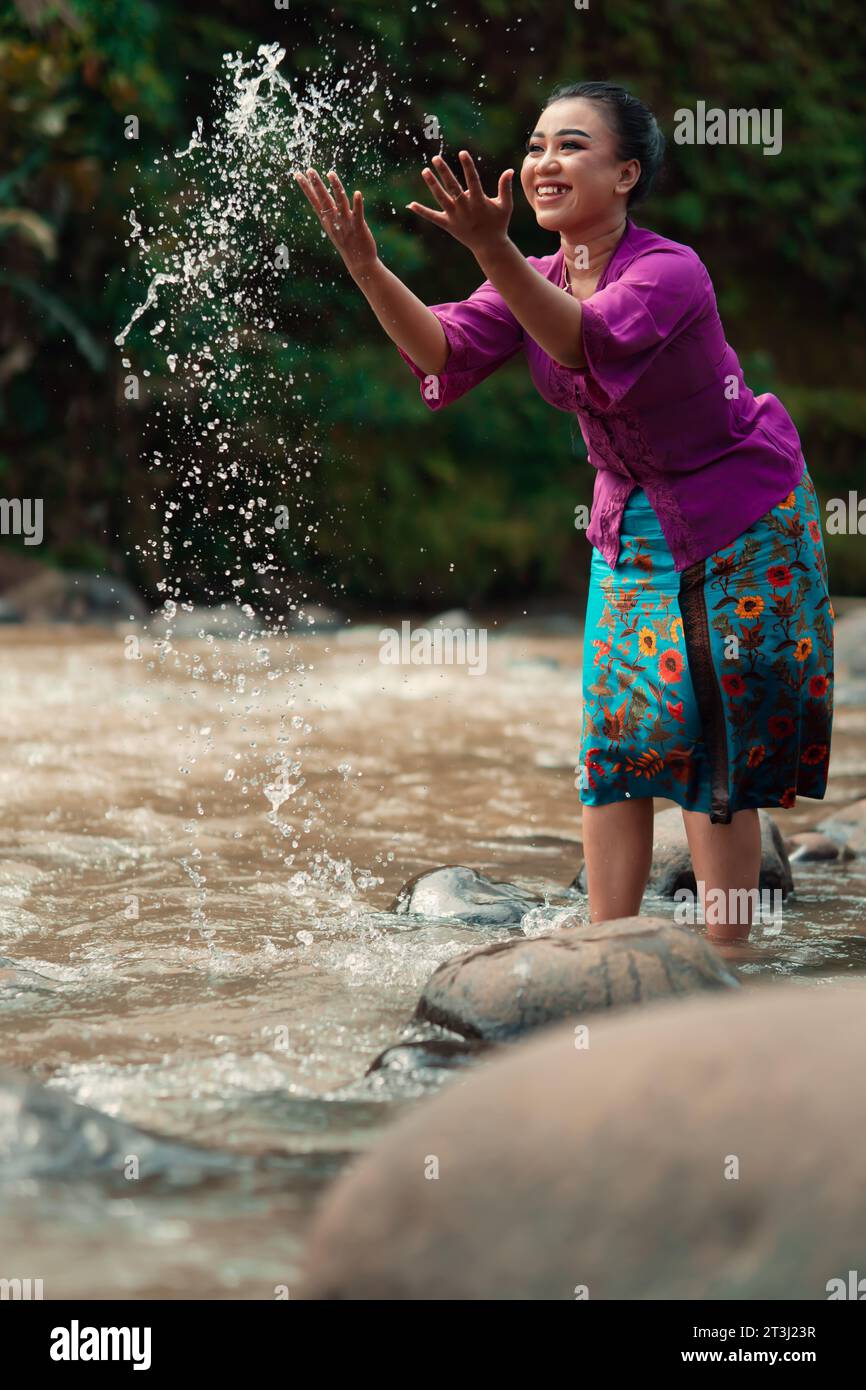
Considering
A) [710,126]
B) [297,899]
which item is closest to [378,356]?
[710,126]

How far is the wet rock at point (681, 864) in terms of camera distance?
418cm

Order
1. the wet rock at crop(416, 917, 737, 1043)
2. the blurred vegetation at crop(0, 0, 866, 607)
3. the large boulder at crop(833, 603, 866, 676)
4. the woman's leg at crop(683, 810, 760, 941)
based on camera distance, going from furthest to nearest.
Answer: the blurred vegetation at crop(0, 0, 866, 607), the large boulder at crop(833, 603, 866, 676), the woman's leg at crop(683, 810, 760, 941), the wet rock at crop(416, 917, 737, 1043)

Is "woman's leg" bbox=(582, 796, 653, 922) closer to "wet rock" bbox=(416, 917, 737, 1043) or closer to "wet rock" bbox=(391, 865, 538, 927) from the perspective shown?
"wet rock" bbox=(391, 865, 538, 927)

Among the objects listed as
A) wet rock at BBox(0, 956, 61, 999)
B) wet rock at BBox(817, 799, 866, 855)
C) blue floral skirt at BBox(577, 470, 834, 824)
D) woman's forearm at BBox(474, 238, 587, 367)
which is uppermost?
woman's forearm at BBox(474, 238, 587, 367)

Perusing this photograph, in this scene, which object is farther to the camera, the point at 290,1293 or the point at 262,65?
the point at 262,65

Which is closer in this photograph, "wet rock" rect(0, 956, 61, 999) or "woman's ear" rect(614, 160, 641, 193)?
"wet rock" rect(0, 956, 61, 999)

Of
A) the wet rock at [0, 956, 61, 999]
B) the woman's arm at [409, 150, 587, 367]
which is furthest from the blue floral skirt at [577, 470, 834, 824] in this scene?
the wet rock at [0, 956, 61, 999]

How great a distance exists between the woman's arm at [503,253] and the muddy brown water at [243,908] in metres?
1.24

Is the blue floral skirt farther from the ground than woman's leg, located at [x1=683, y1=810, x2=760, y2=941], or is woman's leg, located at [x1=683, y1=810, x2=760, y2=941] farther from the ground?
the blue floral skirt

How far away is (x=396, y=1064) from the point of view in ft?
8.91

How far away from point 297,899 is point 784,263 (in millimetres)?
12328

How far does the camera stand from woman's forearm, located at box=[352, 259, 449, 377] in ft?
10.9

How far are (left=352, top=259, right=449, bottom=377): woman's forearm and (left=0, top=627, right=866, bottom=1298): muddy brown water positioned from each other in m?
1.20
